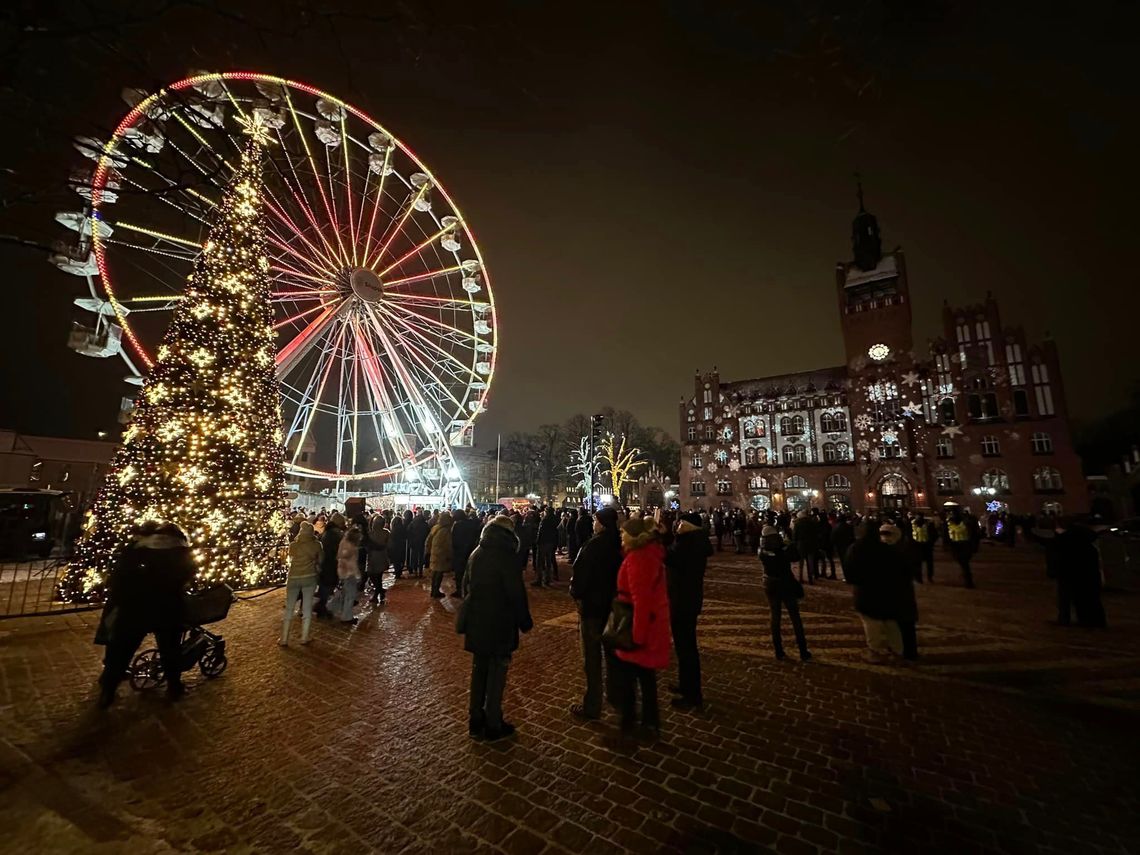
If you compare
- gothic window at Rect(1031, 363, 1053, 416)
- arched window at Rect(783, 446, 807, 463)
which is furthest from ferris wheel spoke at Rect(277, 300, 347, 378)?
gothic window at Rect(1031, 363, 1053, 416)

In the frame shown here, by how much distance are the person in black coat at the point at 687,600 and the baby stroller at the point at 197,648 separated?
5092 millimetres

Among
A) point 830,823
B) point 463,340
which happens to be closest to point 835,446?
point 463,340

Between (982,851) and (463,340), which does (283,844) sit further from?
(463,340)

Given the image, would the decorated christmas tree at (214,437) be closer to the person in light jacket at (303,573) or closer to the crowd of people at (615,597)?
the crowd of people at (615,597)

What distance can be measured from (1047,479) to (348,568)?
4786 cm

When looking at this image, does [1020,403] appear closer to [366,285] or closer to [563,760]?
[366,285]

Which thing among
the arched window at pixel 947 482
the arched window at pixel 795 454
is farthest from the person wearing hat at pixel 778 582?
the arched window at pixel 795 454

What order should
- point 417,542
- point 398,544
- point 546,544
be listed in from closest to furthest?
1. point 546,544
2. point 398,544
3. point 417,542

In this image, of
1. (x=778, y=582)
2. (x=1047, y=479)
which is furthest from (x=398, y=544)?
(x=1047, y=479)

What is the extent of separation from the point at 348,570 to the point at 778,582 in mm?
6904

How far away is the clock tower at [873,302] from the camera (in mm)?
47594

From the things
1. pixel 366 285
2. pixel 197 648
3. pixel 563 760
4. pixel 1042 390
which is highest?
pixel 1042 390

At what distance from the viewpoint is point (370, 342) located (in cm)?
1991

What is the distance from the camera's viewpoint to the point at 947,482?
40.4 metres
